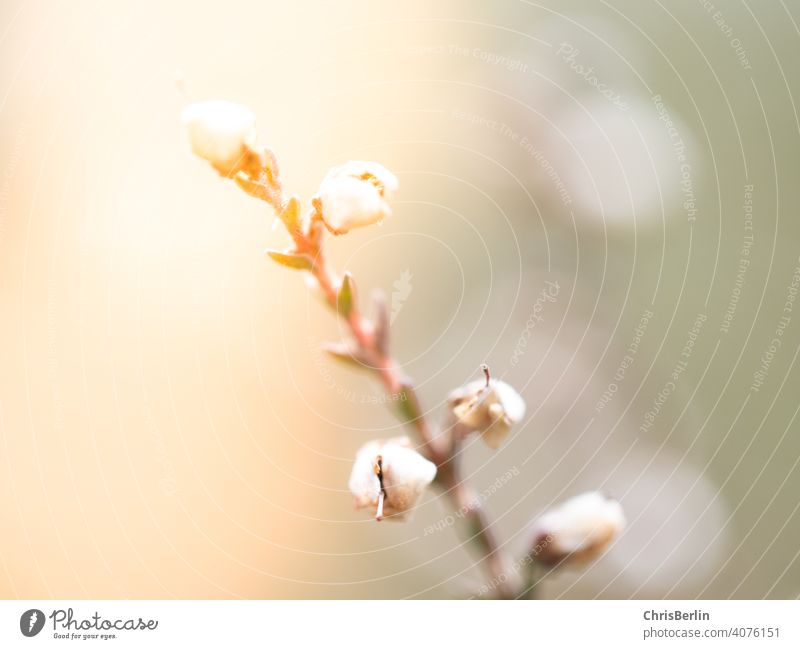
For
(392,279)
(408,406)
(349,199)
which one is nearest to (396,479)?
(408,406)

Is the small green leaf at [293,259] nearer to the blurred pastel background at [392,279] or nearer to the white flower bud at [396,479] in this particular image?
the white flower bud at [396,479]

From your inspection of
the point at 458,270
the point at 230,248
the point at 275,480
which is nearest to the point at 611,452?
the point at 458,270

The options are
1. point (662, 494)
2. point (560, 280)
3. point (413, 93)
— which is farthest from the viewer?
point (413, 93)

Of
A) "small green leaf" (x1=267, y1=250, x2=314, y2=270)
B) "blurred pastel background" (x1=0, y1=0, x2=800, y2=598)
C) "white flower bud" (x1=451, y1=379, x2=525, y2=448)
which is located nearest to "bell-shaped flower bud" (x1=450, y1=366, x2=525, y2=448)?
"white flower bud" (x1=451, y1=379, x2=525, y2=448)

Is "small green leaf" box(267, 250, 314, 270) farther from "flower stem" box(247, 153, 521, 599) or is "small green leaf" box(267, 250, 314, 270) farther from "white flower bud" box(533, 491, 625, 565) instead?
"white flower bud" box(533, 491, 625, 565)

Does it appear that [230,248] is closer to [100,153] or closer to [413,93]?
[100,153]

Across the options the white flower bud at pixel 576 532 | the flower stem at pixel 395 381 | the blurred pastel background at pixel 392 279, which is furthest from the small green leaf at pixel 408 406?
the blurred pastel background at pixel 392 279

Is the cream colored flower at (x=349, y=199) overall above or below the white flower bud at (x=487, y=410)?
above
